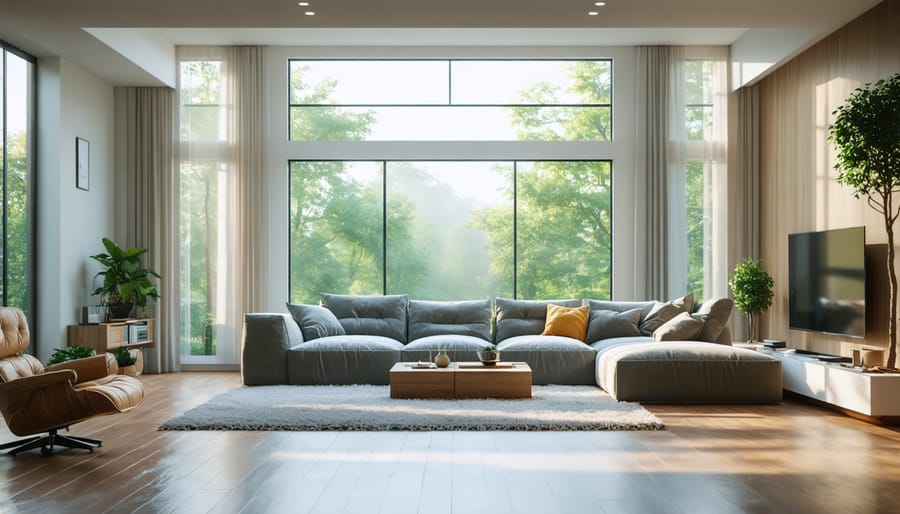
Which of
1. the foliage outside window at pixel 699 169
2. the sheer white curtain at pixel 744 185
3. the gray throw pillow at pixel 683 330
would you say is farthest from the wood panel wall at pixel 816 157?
the gray throw pillow at pixel 683 330

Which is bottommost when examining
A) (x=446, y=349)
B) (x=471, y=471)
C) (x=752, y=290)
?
(x=471, y=471)

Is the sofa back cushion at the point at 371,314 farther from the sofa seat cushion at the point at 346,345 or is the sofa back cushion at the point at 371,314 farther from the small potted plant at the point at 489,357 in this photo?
the small potted plant at the point at 489,357

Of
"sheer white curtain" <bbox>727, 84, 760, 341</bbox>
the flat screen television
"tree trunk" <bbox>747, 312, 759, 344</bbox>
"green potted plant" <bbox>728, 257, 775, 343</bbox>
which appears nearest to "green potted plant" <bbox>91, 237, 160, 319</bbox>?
"green potted plant" <bbox>728, 257, 775, 343</bbox>

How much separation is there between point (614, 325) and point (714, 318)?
972mm

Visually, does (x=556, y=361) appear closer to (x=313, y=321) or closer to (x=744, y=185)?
(x=313, y=321)

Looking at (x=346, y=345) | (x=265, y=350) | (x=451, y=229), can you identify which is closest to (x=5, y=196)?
(x=265, y=350)

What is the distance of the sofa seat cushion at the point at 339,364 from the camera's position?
7305mm

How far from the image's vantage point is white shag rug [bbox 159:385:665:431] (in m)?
5.20

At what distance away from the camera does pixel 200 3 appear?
6.02m

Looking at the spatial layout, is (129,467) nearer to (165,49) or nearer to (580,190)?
(165,49)

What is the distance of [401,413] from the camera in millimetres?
5609

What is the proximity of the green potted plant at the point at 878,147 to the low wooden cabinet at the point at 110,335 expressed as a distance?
645 centimetres

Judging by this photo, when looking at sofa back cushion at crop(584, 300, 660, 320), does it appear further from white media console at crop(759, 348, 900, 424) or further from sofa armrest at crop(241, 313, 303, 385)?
sofa armrest at crop(241, 313, 303, 385)

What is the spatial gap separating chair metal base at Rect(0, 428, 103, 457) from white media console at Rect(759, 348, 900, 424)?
4.80 metres
